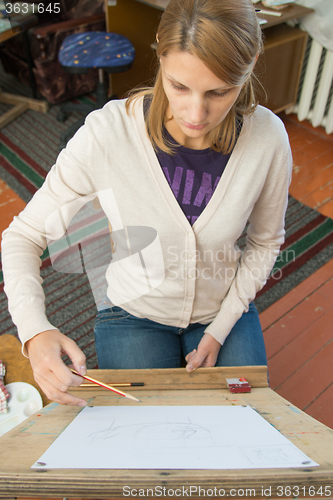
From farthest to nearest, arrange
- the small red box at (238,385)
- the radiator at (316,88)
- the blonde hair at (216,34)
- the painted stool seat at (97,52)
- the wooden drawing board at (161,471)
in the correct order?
the radiator at (316,88), the painted stool seat at (97,52), the small red box at (238,385), the blonde hair at (216,34), the wooden drawing board at (161,471)

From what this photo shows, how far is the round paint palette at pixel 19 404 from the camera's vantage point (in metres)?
0.95

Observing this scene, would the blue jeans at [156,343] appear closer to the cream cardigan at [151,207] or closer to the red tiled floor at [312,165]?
the cream cardigan at [151,207]

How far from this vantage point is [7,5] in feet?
8.03

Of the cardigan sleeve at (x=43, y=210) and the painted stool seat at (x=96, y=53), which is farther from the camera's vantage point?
the painted stool seat at (x=96, y=53)

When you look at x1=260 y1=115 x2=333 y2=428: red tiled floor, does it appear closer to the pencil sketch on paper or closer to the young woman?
the young woman

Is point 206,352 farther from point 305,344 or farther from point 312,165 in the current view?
point 312,165

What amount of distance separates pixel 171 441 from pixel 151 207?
515 mm

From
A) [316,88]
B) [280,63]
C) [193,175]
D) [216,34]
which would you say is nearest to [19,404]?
[193,175]

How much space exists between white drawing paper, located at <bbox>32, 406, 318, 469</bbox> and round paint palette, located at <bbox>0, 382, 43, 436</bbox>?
0.35 metres

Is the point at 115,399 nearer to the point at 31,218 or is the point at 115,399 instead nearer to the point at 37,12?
the point at 31,218

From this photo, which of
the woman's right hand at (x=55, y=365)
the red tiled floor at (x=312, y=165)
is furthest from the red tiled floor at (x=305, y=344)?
the woman's right hand at (x=55, y=365)

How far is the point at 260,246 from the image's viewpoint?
1121 mm

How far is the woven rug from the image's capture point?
1.85 m

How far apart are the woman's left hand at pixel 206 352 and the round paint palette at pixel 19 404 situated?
0.39 metres
